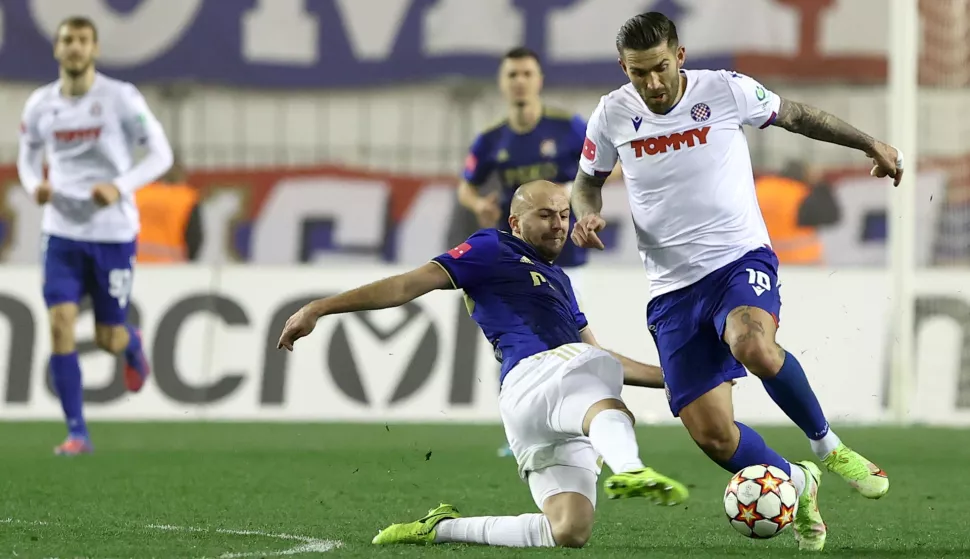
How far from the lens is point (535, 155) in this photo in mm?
9273

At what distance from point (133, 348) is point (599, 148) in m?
4.99

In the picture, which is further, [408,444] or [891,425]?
[891,425]

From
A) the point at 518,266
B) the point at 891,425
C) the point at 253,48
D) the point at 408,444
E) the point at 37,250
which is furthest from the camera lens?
the point at 253,48

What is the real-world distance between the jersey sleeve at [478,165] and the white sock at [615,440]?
4742 mm

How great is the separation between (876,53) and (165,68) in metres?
7.89

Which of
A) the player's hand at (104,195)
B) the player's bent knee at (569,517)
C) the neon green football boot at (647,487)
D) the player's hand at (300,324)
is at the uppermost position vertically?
the player's hand at (104,195)

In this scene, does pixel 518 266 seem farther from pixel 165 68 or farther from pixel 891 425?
pixel 165 68

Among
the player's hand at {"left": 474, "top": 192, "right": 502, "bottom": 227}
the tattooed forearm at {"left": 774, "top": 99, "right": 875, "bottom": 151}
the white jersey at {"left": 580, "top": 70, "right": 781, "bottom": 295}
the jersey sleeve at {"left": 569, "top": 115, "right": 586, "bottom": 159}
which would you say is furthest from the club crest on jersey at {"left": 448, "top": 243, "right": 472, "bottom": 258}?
the jersey sleeve at {"left": 569, "top": 115, "right": 586, "bottom": 159}

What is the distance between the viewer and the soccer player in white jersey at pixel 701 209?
5668 millimetres

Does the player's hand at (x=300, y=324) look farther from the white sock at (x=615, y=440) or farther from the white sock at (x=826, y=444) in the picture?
the white sock at (x=826, y=444)

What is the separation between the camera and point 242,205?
17.3 metres

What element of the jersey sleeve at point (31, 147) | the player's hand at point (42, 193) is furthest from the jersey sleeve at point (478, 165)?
the jersey sleeve at point (31, 147)

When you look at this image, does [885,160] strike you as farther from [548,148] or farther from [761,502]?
[548,148]

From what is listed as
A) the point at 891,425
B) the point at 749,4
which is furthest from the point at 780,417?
the point at 749,4
